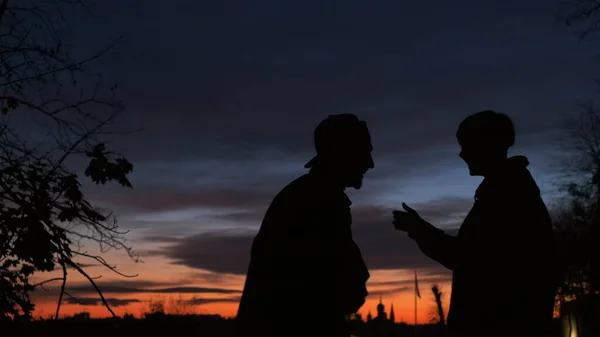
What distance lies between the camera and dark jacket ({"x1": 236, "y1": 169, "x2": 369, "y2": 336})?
142 inches

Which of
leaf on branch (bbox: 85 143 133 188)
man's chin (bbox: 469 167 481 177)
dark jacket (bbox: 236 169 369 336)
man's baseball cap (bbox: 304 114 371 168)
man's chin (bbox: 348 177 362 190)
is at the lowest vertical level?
dark jacket (bbox: 236 169 369 336)

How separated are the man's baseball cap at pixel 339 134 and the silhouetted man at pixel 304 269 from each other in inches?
8.0

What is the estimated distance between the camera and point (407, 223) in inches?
201

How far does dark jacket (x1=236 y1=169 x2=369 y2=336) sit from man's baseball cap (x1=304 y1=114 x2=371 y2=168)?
261 millimetres

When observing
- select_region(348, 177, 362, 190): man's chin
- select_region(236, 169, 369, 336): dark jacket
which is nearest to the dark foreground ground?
select_region(236, 169, 369, 336): dark jacket

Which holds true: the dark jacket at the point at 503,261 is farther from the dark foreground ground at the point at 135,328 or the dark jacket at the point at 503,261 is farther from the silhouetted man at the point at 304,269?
the silhouetted man at the point at 304,269

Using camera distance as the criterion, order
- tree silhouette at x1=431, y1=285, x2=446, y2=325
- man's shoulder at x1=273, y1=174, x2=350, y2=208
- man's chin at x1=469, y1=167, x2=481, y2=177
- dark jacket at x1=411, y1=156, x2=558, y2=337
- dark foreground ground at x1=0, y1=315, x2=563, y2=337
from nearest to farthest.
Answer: man's shoulder at x1=273, y1=174, x2=350, y2=208
dark jacket at x1=411, y1=156, x2=558, y2=337
man's chin at x1=469, y1=167, x2=481, y2=177
dark foreground ground at x1=0, y1=315, x2=563, y2=337
tree silhouette at x1=431, y1=285, x2=446, y2=325

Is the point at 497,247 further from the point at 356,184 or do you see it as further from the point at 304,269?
the point at 304,269

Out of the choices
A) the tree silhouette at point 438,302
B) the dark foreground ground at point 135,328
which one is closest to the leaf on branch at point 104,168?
the dark foreground ground at point 135,328

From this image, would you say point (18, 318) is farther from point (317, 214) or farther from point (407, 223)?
point (317, 214)

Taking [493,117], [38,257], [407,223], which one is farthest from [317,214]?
[38,257]

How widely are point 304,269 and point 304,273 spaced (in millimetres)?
19

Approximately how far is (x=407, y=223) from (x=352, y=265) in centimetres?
148

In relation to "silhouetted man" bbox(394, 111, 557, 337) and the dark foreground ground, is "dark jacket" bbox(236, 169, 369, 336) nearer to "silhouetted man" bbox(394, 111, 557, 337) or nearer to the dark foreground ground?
the dark foreground ground
